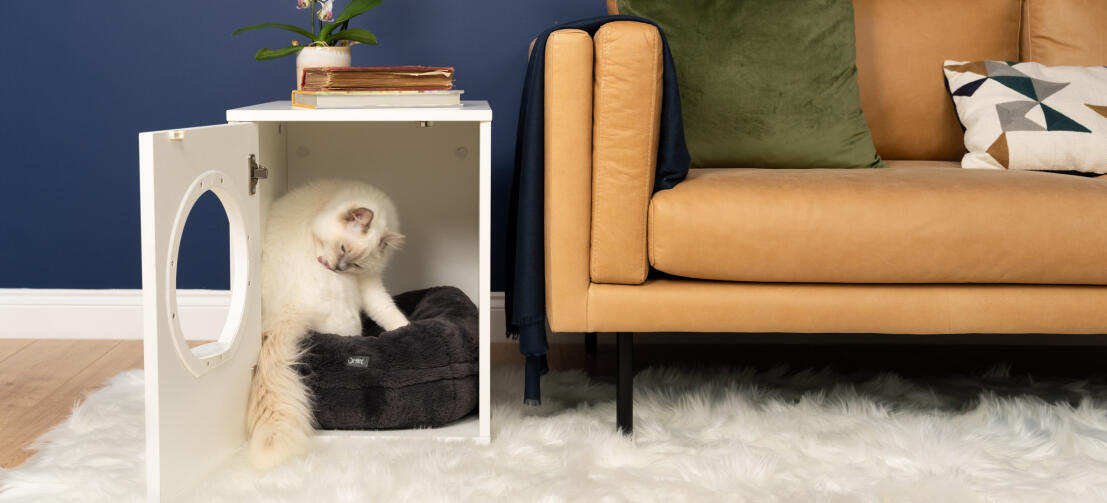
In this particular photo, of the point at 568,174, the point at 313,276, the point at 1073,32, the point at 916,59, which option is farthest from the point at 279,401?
the point at 1073,32

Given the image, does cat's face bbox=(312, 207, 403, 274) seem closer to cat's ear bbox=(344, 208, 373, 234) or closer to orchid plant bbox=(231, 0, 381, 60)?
cat's ear bbox=(344, 208, 373, 234)

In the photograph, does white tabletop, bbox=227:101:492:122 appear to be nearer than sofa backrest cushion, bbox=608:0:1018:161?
Yes

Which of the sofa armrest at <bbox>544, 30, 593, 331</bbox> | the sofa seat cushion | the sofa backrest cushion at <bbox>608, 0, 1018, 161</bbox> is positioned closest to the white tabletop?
the sofa armrest at <bbox>544, 30, 593, 331</bbox>

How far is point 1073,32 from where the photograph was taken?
2.14 m

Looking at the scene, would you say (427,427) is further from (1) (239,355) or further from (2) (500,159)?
(2) (500,159)

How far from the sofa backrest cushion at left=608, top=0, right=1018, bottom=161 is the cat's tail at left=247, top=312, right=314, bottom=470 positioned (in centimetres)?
107

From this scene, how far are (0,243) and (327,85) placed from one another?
4.19 feet

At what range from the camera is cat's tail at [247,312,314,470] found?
1449 mm

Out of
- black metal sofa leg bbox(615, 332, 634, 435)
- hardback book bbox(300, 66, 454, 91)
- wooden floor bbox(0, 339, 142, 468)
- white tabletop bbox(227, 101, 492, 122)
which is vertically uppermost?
hardback book bbox(300, 66, 454, 91)

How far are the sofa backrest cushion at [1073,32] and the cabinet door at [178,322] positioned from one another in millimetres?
1799

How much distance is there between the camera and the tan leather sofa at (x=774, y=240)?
1.45m

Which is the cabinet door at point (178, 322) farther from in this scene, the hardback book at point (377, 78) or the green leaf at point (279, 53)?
the green leaf at point (279, 53)

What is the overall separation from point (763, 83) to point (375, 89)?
836mm

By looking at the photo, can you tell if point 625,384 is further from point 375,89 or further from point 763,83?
point 763,83
